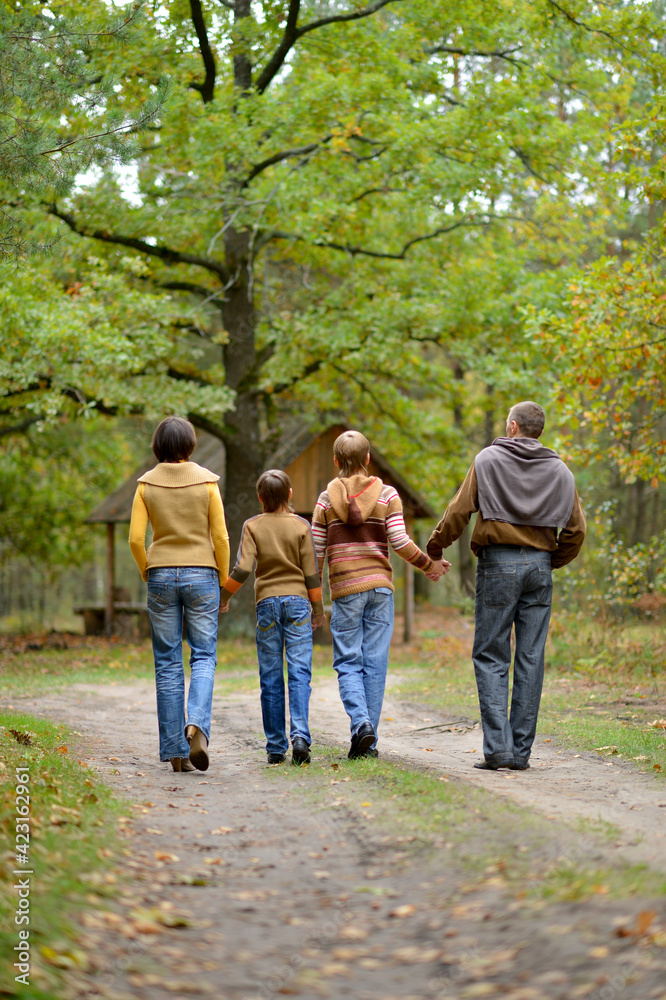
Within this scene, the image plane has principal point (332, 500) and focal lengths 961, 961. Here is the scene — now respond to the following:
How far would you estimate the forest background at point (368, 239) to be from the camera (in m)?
11.9

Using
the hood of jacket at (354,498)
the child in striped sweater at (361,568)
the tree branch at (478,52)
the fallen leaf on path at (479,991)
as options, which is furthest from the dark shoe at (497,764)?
the tree branch at (478,52)

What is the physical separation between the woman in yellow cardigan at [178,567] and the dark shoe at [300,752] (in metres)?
0.59

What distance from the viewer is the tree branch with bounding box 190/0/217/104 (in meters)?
14.7

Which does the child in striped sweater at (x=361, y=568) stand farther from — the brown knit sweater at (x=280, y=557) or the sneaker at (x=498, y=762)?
the sneaker at (x=498, y=762)

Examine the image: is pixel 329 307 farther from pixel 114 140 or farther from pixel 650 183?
pixel 114 140

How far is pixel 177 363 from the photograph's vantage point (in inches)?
788

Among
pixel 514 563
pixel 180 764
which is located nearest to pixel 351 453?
pixel 514 563

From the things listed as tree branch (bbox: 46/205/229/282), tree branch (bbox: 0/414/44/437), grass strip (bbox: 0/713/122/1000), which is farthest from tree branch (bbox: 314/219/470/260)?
grass strip (bbox: 0/713/122/1000)

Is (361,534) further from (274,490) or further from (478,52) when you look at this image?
(478,52)

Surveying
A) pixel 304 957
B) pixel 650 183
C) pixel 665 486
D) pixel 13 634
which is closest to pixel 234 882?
pixel 304 957

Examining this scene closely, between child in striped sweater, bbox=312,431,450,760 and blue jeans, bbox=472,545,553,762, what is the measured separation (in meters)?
0.54

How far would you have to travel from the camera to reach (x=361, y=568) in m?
6.23

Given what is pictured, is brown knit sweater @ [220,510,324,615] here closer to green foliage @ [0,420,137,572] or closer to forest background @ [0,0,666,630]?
forest background @ [0,0,666,630]

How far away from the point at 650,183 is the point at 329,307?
874 centimetres
